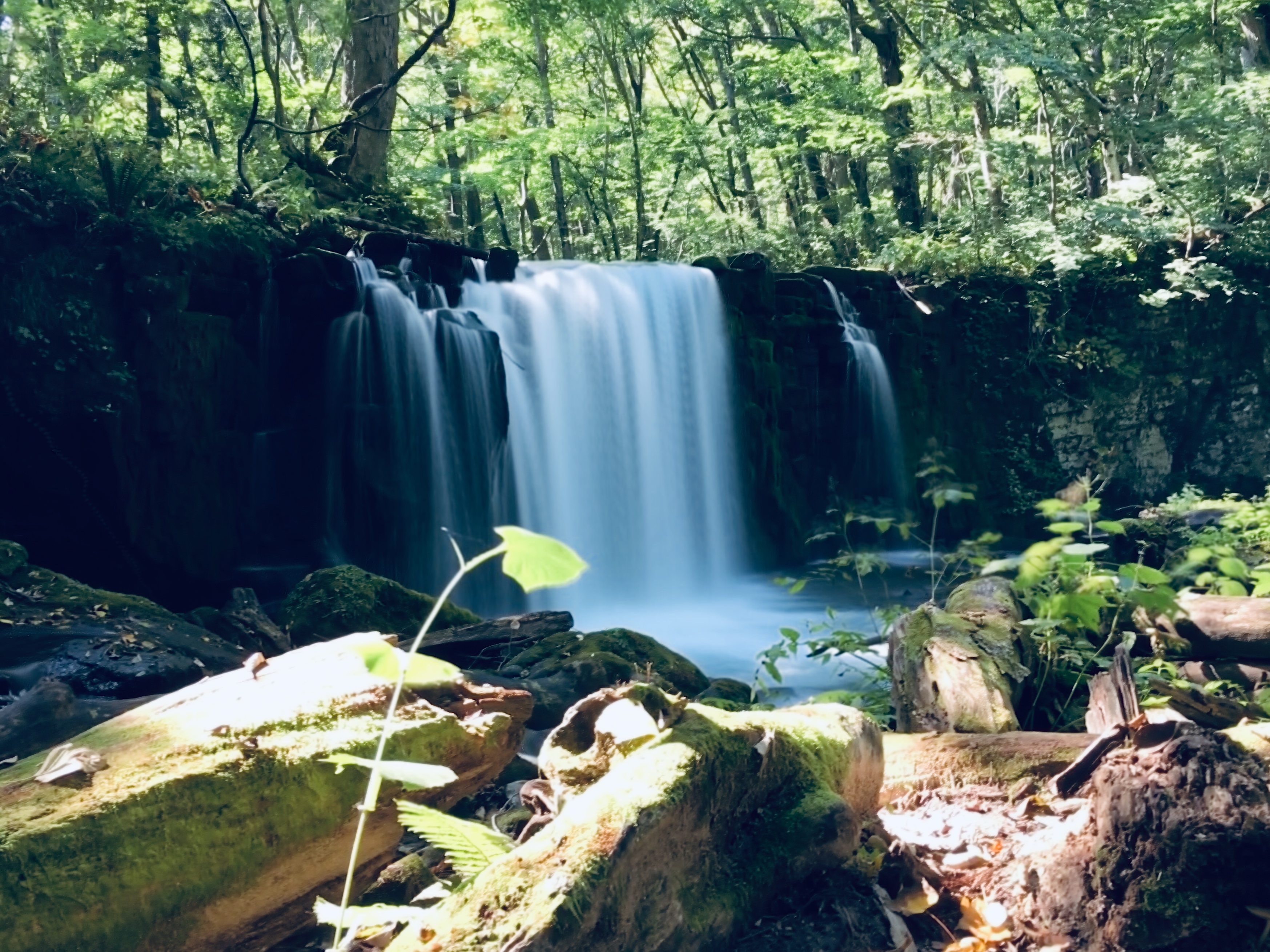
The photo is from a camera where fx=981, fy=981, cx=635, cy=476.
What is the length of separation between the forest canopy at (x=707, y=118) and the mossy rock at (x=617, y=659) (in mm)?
6782

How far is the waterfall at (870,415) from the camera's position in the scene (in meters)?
14.2

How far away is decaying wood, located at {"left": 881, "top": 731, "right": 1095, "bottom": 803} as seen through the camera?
118 inches

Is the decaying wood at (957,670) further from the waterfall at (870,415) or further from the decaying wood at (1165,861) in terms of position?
the waterfall at (870,415)

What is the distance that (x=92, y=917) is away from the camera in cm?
187

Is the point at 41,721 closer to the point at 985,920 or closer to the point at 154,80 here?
the point at 985,920

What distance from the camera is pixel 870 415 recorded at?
14281mm

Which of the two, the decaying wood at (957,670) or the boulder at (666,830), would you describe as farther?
the decaying wood at (957,670)

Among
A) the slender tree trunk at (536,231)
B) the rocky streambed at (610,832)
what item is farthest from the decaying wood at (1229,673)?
the slender tree trunk at (536,231)

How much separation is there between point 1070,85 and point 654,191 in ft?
34.7

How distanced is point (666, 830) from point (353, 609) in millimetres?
4768

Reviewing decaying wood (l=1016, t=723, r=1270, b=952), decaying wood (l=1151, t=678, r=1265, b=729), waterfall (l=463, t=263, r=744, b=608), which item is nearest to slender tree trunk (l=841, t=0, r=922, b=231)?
waterfall (l=463, t=263, r=744, b=608)

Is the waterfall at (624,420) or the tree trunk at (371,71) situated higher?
the tree trunk at (371,71)

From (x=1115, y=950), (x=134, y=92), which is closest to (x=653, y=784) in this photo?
(x=1115, y=950)

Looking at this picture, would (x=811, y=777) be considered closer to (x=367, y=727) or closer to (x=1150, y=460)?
(x=367, y=727)
